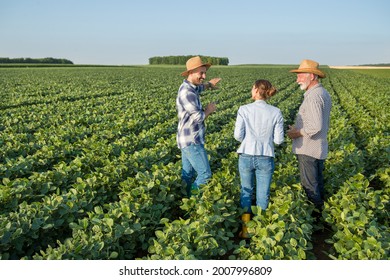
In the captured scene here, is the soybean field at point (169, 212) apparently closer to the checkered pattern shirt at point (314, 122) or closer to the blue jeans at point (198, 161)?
the blue jeans at point (198, 161)

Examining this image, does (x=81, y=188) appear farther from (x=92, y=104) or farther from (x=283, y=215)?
(x=92, y=104)

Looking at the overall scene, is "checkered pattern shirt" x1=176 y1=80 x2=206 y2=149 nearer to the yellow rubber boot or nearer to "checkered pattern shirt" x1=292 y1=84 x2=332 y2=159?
the yellow rubber boot

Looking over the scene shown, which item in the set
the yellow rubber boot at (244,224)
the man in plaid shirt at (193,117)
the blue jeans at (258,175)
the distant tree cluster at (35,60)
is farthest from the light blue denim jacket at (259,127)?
the distant tree cluster at (35,60)

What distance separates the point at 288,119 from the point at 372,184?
6.04 meters

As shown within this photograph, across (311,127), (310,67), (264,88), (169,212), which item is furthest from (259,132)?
(169,212)

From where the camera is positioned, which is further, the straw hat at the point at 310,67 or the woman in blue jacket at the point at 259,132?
the straw hat at the point at 310,67

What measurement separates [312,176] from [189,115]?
6.48 ft

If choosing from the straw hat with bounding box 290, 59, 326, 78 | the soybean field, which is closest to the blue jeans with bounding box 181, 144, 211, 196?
the soybean field

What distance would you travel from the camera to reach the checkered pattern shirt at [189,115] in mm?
4742

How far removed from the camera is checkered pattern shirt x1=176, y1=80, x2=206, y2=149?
4.74m

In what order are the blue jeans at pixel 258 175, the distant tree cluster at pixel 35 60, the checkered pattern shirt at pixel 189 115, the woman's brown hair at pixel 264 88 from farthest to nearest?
the distant tree cluster at pixel 35 60 < the checkered pattern shirt at pixel 189 115 < the blue jeans at pixel 258 175 < the woman's brown hair at pixel 264 88

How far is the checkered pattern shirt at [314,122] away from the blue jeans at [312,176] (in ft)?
0.43

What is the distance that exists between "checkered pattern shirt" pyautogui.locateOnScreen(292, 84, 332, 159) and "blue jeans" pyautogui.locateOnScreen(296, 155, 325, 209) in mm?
131
